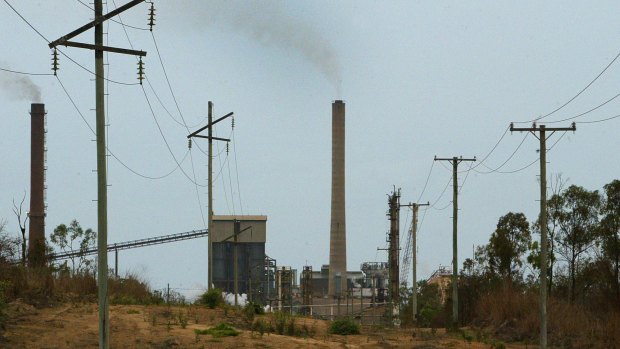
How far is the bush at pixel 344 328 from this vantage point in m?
36.7

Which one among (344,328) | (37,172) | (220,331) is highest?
A: (37,172)

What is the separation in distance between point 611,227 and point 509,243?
40.3 feet

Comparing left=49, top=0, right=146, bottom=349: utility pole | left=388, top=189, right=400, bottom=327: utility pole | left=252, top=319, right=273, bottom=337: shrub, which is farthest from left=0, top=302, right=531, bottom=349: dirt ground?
left=388, top=189, right=400, bottom=327: utility pole

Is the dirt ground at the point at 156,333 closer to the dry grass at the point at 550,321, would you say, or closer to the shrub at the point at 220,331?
the shrub at the point at 220,331

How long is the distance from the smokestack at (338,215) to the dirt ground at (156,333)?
203ft

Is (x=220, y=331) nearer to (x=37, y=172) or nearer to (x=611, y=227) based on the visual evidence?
(x=611, y=227)

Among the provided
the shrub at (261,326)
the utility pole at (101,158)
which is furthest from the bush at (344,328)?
the utility pole at (101,158)

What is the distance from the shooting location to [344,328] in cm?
3703

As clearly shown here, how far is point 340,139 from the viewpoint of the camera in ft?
329

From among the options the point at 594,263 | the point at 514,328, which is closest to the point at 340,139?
the point at 594,263

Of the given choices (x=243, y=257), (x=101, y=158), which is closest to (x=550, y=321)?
(x=101, y=158)

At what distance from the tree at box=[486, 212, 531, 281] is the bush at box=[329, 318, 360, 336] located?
30.7 metres

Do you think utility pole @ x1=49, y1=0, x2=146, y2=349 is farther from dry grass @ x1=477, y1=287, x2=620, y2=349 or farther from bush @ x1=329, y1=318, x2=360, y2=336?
dry grass @ x1=477, y1=287, x2=620, y2=349

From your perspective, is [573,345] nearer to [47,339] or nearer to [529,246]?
[47,339]
